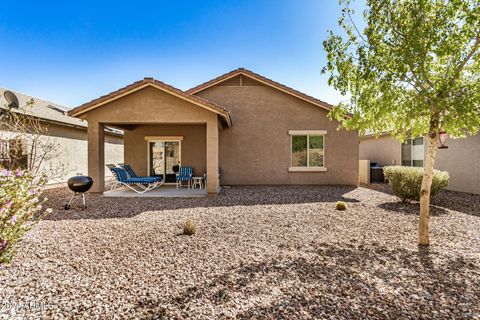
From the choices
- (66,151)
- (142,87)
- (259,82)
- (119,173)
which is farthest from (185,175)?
(66,151)

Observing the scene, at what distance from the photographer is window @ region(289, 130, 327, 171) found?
1317 centimetres

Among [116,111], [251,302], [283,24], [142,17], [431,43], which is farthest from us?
[283,24]

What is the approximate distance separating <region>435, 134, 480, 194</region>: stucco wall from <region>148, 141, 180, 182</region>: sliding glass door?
14381 millimetres

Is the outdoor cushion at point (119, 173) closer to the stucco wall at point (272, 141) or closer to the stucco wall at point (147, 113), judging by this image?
the stucco wall at point (147, 113)

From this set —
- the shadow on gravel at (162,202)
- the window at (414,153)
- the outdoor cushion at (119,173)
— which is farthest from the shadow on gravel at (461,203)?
the outdoor cushion at (119,173)

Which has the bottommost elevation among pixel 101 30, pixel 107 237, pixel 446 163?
pixel 107 237

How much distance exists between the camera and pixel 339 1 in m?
5.10

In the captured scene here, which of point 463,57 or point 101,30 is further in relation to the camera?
point 101,30

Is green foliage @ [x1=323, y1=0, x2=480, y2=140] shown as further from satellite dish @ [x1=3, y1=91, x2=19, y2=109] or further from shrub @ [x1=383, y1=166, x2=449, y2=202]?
satellite dish @ [x1=3, y1=91, x2=19, y2=109]

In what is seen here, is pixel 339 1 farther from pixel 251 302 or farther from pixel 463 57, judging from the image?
pixel 251 302

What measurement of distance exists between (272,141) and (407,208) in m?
6.95

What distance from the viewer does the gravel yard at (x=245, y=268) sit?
2662mm

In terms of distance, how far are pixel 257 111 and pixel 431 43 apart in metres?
9.38

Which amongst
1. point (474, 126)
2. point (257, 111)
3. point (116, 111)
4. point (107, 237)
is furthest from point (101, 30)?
point (474, 126)
